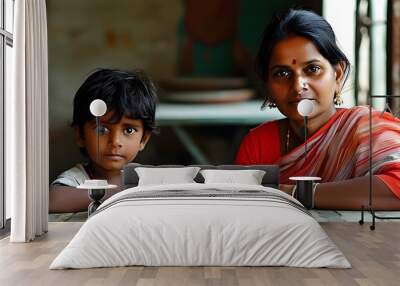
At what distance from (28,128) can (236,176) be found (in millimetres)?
2352

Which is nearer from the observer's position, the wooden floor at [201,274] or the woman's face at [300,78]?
the wooden floor at [201,274]

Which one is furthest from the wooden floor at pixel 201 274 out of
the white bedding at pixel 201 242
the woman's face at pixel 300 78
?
the woman's face at pixel 300 78

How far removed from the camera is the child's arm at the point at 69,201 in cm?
750

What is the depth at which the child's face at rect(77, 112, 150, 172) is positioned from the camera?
298 inches

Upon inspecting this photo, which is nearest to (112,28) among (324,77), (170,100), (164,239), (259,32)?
(170,100)

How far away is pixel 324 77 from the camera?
7.48 metres

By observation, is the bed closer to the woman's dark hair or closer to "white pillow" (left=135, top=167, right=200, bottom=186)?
"white pillow" (left=135, top=167, right=200, bottom=186)

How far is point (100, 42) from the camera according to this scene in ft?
25.3

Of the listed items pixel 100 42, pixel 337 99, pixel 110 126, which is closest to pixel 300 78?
pixel 337 99

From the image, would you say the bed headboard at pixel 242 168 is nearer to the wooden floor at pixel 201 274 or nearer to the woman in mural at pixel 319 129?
the woman in mural at pixel 319 129

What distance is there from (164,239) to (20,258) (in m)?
1.25

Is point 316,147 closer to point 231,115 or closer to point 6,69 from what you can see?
point 231,115

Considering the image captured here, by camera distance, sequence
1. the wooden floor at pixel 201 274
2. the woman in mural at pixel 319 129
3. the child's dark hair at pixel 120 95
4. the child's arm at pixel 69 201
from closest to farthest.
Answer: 1. the wooden floor at pixel 201 274
2. the woman in mural at pixel 319 129
3. the child's arm at pixel 69 201
4. the child's dark hair at pixel 120 95

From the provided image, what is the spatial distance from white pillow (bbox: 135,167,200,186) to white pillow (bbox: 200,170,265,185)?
22 centimetres
